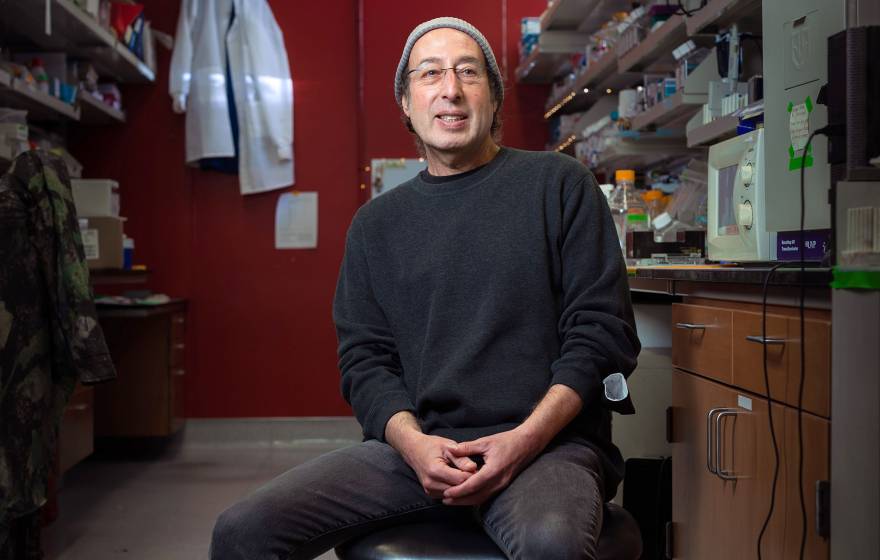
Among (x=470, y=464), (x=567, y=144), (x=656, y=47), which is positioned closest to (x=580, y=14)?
(x=567, y=144)

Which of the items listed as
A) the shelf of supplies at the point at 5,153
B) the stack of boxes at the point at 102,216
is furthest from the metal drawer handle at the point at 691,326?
the stack of boxes at the point at 102,216

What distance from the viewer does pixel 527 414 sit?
1.41 metres

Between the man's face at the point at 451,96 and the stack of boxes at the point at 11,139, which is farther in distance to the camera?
the stack of boxes at the point at 11,139

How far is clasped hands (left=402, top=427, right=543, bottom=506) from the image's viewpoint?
49.6 inches

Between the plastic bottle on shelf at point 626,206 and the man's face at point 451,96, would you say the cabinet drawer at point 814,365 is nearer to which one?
the man's face at point 451,96

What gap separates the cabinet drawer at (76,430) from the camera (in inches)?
120

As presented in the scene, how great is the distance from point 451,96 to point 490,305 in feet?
1.36

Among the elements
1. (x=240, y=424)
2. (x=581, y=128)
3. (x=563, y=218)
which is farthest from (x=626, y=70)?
(x=240, y=424)

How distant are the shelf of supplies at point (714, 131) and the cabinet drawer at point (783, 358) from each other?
0.88m

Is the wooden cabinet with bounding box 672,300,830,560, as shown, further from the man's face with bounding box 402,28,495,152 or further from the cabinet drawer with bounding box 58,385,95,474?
the cabinet drawer with bounding box 58,385,95,474

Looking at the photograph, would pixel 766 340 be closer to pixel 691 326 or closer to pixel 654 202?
pixel 691 326

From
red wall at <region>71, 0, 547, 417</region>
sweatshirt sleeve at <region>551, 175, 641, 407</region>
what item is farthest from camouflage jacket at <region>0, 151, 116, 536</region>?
red wall at <region>71, 0, 547, 417</region>

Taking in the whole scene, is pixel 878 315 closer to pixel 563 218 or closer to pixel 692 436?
A: pixel 563 218

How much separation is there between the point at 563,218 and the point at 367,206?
0.40 meters
